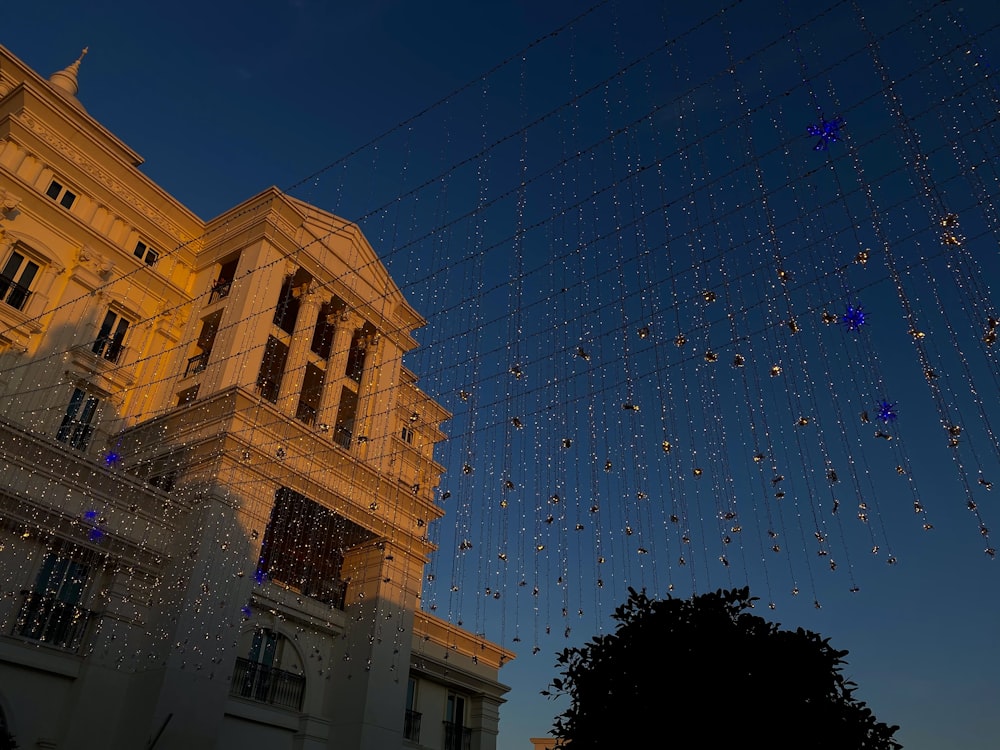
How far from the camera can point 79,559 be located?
15.7m

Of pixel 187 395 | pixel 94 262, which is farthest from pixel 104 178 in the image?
pixel 187 395

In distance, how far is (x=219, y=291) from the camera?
74.3ft

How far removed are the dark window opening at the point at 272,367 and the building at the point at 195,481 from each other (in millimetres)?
86

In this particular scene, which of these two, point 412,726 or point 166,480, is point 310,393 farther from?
point 412,726

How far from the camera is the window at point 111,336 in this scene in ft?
66.6

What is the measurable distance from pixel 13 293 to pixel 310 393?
837 centimetres

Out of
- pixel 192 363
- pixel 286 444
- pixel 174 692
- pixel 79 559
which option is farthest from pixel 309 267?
pixel 174 692

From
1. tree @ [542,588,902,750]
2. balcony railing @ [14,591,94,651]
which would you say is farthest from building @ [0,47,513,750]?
tree @ [542,588,902,750]

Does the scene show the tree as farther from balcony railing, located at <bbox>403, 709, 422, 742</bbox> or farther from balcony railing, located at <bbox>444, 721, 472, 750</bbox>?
balcony railing, located at <bbox>444, 721, 472, 750</bbox>

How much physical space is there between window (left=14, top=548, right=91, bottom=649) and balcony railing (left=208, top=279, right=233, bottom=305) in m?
9.11

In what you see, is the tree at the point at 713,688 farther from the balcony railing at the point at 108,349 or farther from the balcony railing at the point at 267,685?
the balcony railing at the point at 108,349

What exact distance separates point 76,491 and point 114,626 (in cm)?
Answer: 295

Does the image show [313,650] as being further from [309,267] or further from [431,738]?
[309,267]

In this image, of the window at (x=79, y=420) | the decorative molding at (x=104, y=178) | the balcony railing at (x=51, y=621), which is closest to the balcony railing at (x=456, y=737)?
the balcony railing at (x=51, y=621)
